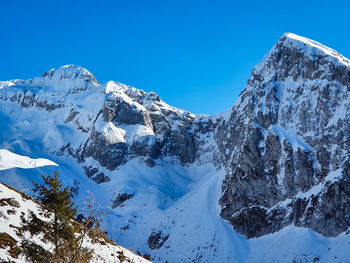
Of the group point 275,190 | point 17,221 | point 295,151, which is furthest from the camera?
point 275,190

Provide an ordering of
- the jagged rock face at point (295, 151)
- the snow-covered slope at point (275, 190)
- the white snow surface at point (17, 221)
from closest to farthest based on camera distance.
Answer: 1. the white snow surface at point (17, 221)
2. the snow-covered slope at point (275, 190)
3. the jagged rock face at point (295, 151)

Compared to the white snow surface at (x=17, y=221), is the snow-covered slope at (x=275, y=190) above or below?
above

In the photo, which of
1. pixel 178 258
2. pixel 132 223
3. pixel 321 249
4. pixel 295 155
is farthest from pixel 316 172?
pixel 132 223

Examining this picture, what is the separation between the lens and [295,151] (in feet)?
462

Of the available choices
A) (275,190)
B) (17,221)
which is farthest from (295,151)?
(17,221)

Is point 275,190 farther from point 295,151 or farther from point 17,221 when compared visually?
point 17,221

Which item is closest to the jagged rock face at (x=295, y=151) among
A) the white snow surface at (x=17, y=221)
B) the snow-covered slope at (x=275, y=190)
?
the snow-covered slope at (x=275, y=190)

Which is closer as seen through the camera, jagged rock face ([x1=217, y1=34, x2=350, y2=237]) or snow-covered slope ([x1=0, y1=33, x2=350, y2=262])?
snow-covered slope ([x1=0, y1=33, x2=350, y2=262])

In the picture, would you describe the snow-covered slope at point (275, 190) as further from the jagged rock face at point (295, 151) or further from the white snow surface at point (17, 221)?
the white snow surface at point (17, 221)

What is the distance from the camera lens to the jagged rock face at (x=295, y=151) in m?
127

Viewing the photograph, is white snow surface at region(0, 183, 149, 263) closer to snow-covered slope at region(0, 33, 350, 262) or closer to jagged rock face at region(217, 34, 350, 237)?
snow-covered slope at region(0, 33, 350, 262)

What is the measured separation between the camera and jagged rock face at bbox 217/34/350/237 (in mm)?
127125

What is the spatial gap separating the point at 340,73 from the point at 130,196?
10626cm

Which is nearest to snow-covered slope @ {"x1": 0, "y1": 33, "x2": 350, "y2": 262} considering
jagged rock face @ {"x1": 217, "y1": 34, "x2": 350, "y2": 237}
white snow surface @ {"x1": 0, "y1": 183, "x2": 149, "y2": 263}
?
jagged rock face @ {"x1": 217, "y1": 34, "x2": 350, "y2": 237}
